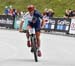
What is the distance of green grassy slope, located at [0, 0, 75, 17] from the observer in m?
51.4

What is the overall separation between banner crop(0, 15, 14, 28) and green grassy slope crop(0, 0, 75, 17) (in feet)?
42.0

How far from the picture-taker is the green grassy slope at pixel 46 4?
51403 mm

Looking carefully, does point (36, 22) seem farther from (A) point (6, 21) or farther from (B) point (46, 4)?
(B) point (46, 4)

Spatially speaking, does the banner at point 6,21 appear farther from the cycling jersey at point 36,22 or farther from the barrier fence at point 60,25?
the cycling jersey at point 36,22

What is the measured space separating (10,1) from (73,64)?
144ft

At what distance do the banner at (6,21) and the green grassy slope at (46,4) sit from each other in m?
12.8

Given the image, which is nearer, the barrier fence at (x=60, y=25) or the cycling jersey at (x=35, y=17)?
the cycling jersey at (x=35, y=17)

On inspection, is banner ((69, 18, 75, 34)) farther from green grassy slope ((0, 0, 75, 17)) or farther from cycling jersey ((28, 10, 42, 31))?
green grassy slope ((0, 0, 75, 17))

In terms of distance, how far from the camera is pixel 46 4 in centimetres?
5375

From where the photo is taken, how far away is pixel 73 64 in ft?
45.0

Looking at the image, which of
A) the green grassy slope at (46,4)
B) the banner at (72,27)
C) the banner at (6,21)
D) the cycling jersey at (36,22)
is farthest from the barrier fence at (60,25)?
the green grassy slope at (46,4)

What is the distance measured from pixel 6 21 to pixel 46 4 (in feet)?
55.1

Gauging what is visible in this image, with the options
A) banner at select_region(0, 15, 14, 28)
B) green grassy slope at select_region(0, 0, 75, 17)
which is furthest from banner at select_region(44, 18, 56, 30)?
green grassy slope at select_region(0, 0, 75, 17)

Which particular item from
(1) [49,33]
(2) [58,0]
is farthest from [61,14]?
(1) [49,33]
